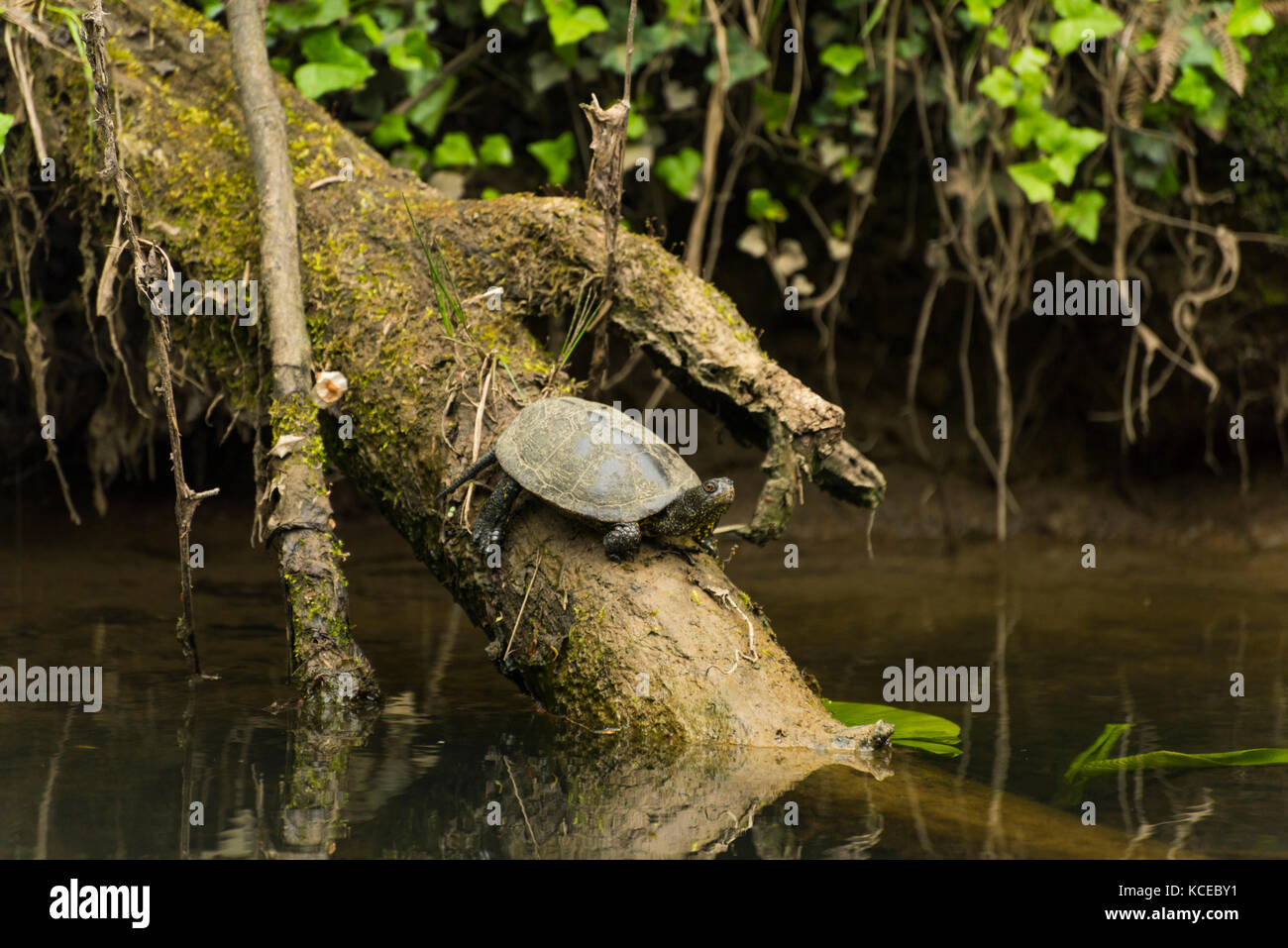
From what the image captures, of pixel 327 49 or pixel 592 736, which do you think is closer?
pixel 592 736

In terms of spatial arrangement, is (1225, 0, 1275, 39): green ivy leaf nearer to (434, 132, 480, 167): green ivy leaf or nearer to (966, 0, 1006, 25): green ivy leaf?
(966, 0, 1006, 25): green ivy leaf

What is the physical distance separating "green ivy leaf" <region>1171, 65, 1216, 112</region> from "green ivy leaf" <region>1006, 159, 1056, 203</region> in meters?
0.72

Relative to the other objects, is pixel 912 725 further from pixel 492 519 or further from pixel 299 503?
pixel 299 503

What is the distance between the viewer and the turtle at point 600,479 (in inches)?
135

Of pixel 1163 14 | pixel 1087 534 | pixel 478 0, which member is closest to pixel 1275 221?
pixel 1163 14

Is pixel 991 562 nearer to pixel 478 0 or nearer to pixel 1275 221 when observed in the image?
pixel 1275 221

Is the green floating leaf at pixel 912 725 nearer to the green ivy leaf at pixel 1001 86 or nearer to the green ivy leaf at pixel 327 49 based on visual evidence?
the green ivy leaf at pixel 1001 86

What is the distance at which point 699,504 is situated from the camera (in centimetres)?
347

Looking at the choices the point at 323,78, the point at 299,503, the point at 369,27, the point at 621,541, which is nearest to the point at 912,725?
the point at 621,541

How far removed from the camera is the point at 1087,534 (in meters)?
7.13

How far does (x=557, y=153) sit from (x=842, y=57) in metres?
1.49

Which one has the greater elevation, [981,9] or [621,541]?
[981,9]

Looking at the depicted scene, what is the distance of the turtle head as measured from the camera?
3.45 metres
